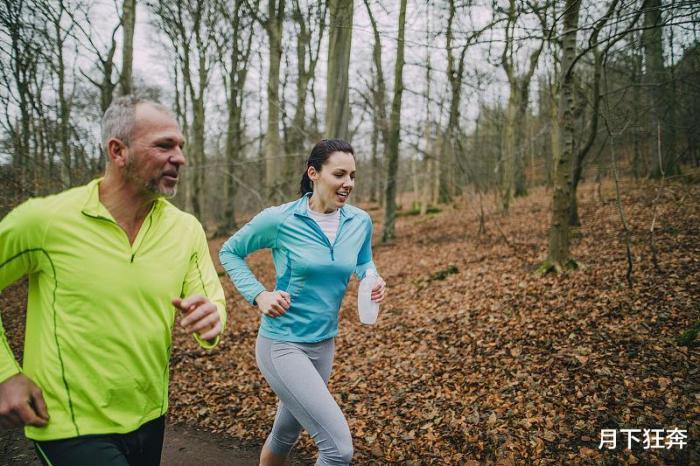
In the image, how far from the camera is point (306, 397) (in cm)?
230

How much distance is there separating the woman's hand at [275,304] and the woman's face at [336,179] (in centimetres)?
68

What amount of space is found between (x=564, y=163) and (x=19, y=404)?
7.29m

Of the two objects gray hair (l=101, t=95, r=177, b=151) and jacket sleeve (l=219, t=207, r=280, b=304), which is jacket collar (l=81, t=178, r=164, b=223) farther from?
jacket sleeve (l=219, t=207, r=280, b=304)

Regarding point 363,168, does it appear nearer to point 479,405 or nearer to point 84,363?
point 479,405

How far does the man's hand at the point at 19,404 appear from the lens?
142 centimetres

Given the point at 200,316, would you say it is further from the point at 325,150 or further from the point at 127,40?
the point at 127,40

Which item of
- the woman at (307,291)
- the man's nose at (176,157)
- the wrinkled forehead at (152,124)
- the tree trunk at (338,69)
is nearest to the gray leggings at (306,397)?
the woman at (307,291)

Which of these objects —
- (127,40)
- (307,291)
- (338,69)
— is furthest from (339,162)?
(127,40)

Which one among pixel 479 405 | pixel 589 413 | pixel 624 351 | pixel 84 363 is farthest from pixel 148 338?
pixel 624 351

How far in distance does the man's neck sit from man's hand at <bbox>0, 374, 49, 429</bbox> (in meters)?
0.65

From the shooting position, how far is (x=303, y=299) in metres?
2.47

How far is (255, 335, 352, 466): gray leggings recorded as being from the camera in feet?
7.32

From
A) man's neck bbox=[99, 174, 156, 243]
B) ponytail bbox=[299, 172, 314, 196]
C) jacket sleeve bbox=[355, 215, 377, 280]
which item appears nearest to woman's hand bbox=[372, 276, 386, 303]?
jacket sleeve bbox=[355, 215, 377, 280]

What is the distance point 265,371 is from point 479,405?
103 inches
